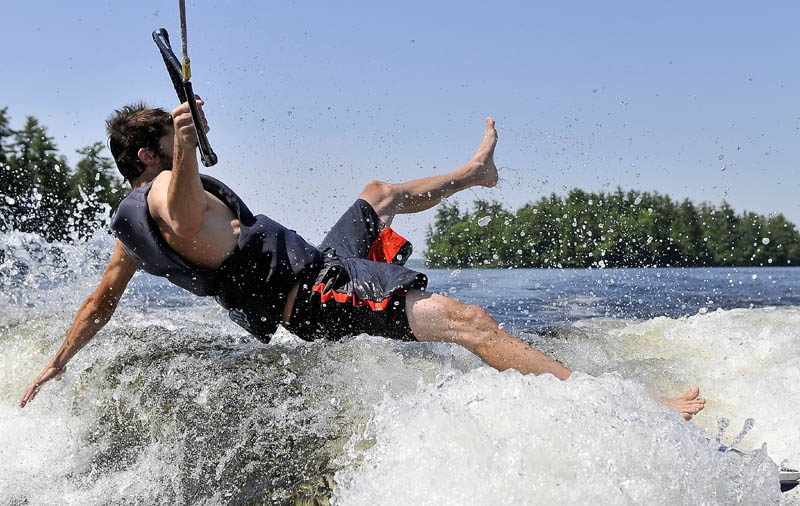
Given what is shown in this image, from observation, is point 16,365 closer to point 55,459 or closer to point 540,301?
point 55,459

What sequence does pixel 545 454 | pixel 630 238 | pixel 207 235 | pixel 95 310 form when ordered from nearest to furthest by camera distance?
pixel 545 454, pixel 207 235, pixel 95 310, pixel 630 238

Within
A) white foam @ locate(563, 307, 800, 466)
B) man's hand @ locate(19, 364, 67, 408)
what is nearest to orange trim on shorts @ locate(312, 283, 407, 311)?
man's hand @ locate(19, 364, 67, 408)

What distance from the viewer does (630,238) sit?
1163 inches

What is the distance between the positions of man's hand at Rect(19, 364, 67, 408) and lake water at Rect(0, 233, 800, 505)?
0.21m

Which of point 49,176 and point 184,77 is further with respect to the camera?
point 49,176

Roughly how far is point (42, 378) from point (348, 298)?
165 cm

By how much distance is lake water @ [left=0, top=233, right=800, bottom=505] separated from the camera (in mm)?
2049

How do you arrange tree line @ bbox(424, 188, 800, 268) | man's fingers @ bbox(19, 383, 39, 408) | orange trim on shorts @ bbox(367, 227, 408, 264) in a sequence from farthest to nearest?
tree line @ bbox(424, 188, 800, 268) < orange trim on shorts @ bbox(367, 227, 408, 264) < man's fingers @ bbox(19, 383, 39, 408)

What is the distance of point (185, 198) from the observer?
9.27ft

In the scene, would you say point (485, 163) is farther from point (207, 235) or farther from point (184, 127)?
point (184, 127)

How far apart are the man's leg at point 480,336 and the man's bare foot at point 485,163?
158 cm

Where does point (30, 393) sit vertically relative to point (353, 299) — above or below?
below

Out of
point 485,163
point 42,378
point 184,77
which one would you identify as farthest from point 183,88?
point 485,163

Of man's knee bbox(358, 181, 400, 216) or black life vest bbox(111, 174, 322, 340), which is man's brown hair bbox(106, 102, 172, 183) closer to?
black life vest bbox(111, 174, 322, 340)
